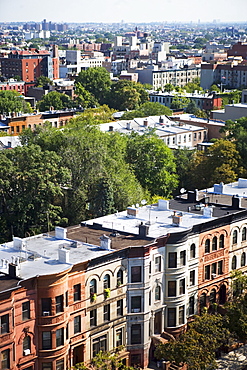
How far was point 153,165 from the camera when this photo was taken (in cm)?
8081

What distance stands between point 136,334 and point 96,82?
132760mm

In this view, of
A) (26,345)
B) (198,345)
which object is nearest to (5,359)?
(26,345)

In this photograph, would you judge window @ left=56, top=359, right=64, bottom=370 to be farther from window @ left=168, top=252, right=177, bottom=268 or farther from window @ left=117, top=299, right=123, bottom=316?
window @ left=168, top=252, right=177, bottom=268

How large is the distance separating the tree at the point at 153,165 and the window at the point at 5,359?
40.3 m

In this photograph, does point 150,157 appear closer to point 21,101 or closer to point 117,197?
point 117,197

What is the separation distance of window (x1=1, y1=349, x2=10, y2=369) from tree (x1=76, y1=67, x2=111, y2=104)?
134 m

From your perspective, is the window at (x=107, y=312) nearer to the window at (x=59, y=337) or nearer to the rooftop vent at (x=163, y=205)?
the window at (x=59, y=337)

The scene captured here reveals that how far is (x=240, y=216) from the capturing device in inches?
2135

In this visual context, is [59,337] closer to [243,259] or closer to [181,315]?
[181,315]

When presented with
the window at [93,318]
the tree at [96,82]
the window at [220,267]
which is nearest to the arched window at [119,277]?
the window at [93,318]

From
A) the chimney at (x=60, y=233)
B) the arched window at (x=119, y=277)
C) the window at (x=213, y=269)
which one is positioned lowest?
the window at (x=213, y=269)

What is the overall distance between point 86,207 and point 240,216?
1871 centimetres

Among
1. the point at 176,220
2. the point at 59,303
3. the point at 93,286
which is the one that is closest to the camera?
the point at 59,303

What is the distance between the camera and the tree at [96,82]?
174 meters
